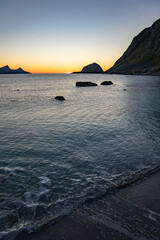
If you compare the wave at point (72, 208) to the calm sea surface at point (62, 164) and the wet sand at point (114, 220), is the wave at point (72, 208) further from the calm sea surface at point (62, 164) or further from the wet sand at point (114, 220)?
the wet sand at point (114, 220)

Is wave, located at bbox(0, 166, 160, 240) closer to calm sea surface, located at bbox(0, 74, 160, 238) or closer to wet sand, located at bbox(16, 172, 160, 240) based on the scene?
calm sea surface, located at bbox(0, 74, 160, 238)

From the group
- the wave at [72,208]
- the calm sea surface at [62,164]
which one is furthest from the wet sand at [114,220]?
the calm sea surface at [62,164]

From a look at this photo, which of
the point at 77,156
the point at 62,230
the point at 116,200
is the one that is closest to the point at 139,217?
the point at 116,200

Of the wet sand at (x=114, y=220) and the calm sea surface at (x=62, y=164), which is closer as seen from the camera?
the wet sand at (x=114, y=220)

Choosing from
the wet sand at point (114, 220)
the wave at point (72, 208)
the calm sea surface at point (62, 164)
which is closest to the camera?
the wet sand at point (114, 220)

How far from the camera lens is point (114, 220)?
6.01 metres

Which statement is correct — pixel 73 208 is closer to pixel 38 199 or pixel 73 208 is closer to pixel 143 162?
pixel 38 199

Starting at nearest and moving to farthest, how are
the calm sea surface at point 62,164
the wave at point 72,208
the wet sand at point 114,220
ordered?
1. the wet sand at point 114,220
2. the wave at point 72,208
3. the calm sea surface at point 62,164

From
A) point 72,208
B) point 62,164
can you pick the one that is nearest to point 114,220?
point 72,208

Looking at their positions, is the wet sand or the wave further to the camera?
the wave

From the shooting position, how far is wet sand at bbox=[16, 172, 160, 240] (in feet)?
17.8

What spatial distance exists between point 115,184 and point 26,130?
12.4 meters

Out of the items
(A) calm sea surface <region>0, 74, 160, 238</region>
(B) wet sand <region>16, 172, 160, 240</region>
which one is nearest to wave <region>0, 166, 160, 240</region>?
(A) calm sea surface <region>0, 74, 160, 238</region>

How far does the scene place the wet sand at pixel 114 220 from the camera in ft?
17.8
